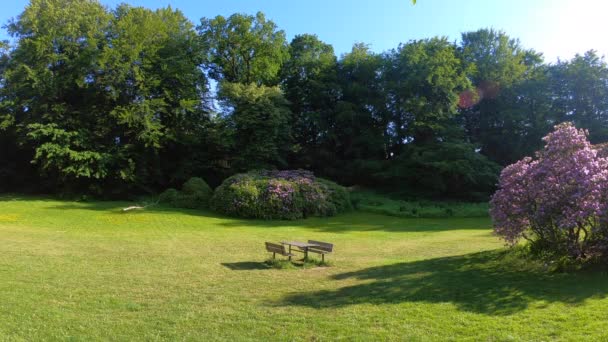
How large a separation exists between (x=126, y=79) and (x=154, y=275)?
2386 centimetres

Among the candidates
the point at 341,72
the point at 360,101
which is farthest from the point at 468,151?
the point at 341,72

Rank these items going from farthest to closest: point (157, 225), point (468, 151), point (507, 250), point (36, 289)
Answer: point (468, 151) → point (157, 225) → point (507, 250) → point (36, 289)

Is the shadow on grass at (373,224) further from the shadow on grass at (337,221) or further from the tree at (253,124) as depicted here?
the tree at (253,124)

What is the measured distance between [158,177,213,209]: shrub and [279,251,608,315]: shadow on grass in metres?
17.4

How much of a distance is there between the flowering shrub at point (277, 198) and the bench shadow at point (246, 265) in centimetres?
1179

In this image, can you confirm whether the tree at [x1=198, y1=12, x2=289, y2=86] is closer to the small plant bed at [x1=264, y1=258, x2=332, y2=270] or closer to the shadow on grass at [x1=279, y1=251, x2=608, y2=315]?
the small plant bed at [x1=264, y1=258, x2=332, y2=270]

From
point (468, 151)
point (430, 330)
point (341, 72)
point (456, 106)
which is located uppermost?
point (341, 72)

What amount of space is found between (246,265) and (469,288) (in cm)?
547

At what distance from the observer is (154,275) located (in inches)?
376

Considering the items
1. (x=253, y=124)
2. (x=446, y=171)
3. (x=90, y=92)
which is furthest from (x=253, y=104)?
(x=446, y=171)

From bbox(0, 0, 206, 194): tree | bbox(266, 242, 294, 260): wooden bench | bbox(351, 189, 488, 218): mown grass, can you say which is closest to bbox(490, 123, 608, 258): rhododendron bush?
bbox(266, 242, 294, 260): wooden bench

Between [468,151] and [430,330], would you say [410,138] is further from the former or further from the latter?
[430,330]

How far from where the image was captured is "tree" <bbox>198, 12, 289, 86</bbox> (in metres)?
36.0

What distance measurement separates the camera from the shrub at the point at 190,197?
2591 cm
